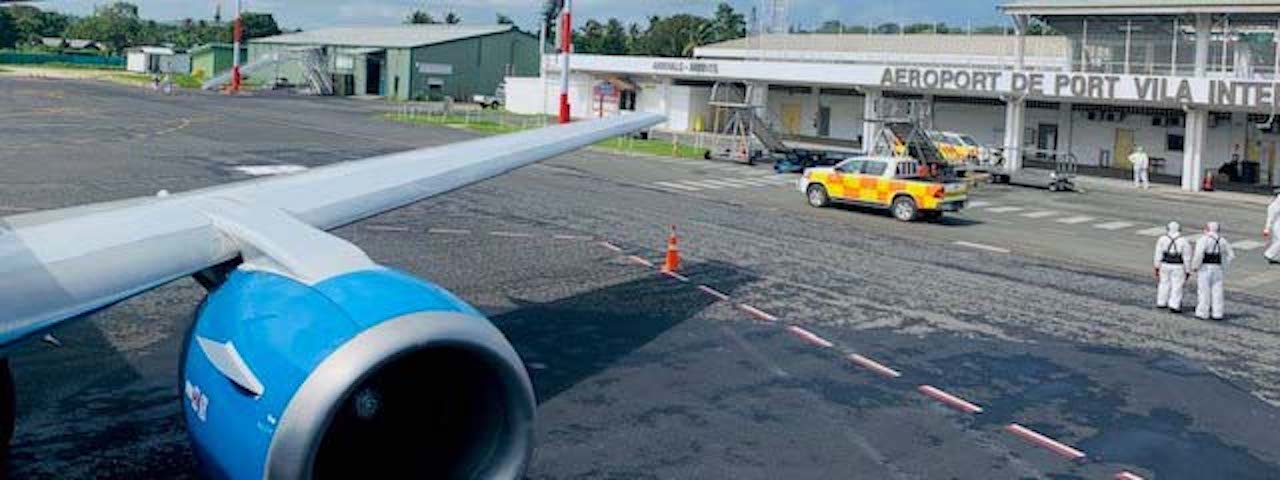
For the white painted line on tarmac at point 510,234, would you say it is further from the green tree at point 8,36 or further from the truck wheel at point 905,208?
the green tree at point 8,36

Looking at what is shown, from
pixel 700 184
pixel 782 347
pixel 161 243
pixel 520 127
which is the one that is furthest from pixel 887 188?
pixel 520 127

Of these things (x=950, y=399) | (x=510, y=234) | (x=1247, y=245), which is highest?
(x=1247, y=245)

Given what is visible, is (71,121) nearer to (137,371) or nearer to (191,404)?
(137,371)

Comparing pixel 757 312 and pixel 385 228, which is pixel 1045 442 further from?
pixel 385 228

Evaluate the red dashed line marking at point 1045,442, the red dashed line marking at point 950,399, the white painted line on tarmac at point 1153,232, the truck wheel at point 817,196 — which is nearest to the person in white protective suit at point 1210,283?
the red dashed line marking at point 950,399

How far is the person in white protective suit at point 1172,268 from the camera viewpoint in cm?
2019

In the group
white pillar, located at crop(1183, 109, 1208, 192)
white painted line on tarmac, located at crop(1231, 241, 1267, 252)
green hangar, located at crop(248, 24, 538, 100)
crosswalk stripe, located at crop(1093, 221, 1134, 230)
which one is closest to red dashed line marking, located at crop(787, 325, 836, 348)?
white painted line on tarmac, located at crop(1231, 241, 1267, 252)

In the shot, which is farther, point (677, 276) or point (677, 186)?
point (677, 186)

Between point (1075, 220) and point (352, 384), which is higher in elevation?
point (1075, 220)

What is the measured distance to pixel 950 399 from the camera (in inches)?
529

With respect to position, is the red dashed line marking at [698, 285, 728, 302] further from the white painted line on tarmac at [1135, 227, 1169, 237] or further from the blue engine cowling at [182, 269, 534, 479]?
the white painted line on tarmac at [1135, 227, 1169, 237]

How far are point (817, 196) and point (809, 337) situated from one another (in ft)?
66.3

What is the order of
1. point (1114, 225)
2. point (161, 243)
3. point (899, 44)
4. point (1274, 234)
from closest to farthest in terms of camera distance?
point (161, 243) → point (1274, 234) → point (1114, 225) → point (899, 44)

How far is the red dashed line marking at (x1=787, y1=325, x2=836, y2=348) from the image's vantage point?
1593 centimetres
